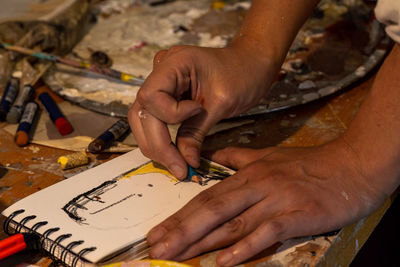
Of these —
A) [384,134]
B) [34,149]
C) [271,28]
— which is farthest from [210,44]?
[384,134]

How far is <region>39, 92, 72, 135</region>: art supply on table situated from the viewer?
1.10 metres

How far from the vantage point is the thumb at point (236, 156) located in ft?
3.03

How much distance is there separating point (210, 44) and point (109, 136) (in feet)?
1.95

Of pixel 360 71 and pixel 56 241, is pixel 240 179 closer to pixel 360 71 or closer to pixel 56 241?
pixel 56 241

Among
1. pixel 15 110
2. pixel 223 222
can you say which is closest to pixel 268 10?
pixel 223 222

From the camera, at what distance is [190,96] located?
943mm

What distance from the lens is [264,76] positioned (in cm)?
101

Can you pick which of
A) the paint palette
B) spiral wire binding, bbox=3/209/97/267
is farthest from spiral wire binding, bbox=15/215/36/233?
the paint palette

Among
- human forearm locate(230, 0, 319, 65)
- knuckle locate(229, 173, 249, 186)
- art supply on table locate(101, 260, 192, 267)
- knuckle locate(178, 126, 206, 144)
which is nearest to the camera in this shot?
art supply on table locate(101, 260, 192, 267)

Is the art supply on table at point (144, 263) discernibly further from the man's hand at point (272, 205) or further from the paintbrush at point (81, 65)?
the paintbrush at point (81, 65)

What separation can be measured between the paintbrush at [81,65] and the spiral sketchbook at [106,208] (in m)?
0.39

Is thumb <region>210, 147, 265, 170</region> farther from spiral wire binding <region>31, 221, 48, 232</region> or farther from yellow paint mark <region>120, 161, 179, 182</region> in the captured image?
spiral wire binding <region>31, 221, 48, 232</region>

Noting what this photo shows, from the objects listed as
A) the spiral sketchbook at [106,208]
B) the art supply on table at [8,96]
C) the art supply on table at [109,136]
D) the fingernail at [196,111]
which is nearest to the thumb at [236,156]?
the spiral sketchbook at [106,208]

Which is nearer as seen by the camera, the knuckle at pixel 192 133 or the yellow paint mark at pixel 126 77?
the knuckle at pixel 192 133
